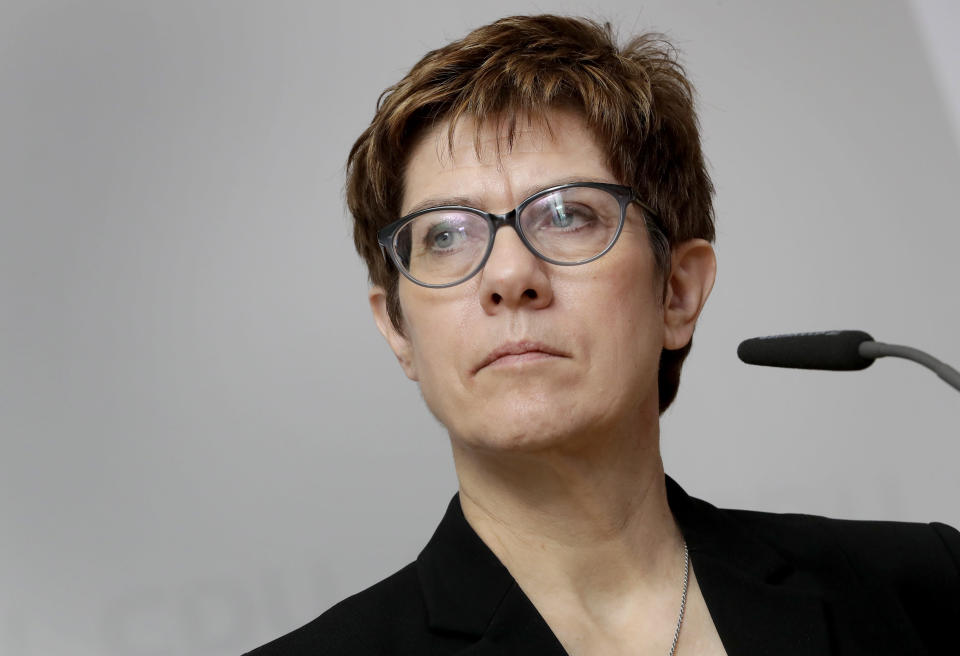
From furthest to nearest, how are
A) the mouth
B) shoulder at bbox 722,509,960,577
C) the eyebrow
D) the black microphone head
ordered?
shoulder at bbox 722,509,960,577 → the eyebrow → the mouth → the black microphone head

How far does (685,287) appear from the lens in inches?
89.4

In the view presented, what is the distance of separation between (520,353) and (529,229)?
0.21 meters

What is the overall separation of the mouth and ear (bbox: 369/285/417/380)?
1.04ft

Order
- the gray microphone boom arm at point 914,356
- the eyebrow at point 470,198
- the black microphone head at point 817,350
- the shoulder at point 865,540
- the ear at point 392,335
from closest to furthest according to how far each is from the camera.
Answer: the gray microphone boom arm at point 914,356 < the black microphone head at point 817,350 < the eyebrow at point 470,198 < the ear at point 392,335 < the shoulder at point 865,540

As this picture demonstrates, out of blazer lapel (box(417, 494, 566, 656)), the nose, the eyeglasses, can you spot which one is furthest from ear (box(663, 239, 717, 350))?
blazer lapel (box(417, 494, 566, 656))

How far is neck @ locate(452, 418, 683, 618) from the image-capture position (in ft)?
6.63

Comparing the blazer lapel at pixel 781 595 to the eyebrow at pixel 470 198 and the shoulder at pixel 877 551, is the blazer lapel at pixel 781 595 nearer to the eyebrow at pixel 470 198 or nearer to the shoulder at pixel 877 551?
the shoulder at pixel 877 551

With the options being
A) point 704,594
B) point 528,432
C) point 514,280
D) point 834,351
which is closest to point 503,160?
point 514,280

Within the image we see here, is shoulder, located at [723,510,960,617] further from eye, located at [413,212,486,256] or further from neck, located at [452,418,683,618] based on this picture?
eye, located at [413,212,486,256]

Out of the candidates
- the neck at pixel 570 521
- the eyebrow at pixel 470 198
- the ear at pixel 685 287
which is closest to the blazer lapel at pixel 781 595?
the neck at pixel 570 521

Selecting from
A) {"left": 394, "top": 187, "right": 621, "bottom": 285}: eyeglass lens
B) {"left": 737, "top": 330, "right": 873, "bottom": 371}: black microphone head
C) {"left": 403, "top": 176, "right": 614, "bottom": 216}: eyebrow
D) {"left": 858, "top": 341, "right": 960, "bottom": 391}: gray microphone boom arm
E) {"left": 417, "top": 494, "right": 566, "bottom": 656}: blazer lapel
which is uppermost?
{"left": 403, "top": 176, "right": 614, "bottom": 216}: eyebrow

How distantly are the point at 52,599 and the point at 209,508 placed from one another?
1.29ft

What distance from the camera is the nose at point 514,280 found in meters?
1.90

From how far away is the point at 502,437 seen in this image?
190 centimetres
